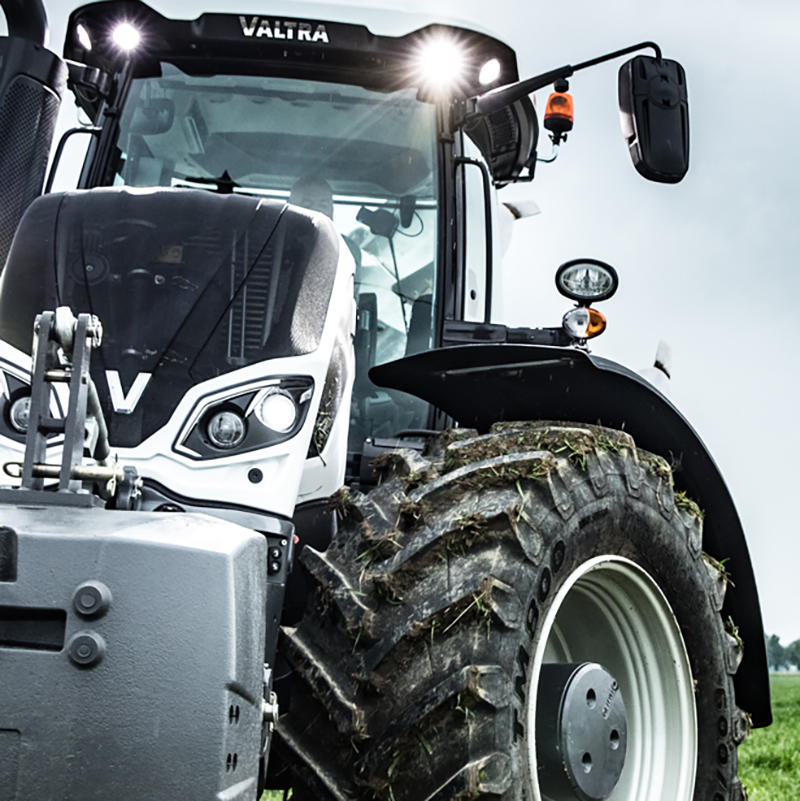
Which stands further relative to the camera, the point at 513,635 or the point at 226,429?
the point at 226,429

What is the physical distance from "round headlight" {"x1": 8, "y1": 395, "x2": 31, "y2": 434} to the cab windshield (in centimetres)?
123

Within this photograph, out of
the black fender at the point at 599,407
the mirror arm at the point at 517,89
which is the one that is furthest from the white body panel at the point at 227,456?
the mirror arm at the point at 517,89

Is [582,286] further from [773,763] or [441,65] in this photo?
[773,763]

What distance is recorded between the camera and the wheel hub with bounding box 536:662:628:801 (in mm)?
2277

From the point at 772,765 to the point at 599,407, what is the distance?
173 inches

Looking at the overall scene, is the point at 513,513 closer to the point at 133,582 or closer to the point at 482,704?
the point at 482,704

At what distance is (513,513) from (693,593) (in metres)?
0.87

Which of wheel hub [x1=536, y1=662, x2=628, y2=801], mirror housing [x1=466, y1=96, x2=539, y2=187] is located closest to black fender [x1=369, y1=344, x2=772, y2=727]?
wheel hub [x1=536, y1=662, x2=628, y2=801]

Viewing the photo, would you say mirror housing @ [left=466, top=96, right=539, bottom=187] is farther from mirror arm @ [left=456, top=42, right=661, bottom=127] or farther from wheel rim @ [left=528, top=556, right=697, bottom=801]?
wheel rim @ [left=528, top=556, right=697, bottom=801]

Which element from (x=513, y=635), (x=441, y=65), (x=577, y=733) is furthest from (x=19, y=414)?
(x=441, y=65)

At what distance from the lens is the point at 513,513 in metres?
2.19

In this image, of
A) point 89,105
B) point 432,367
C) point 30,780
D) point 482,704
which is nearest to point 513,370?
point 432,367

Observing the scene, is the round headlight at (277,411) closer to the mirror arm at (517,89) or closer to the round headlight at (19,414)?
the round headlight at (19,414)

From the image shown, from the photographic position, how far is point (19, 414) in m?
2.29
